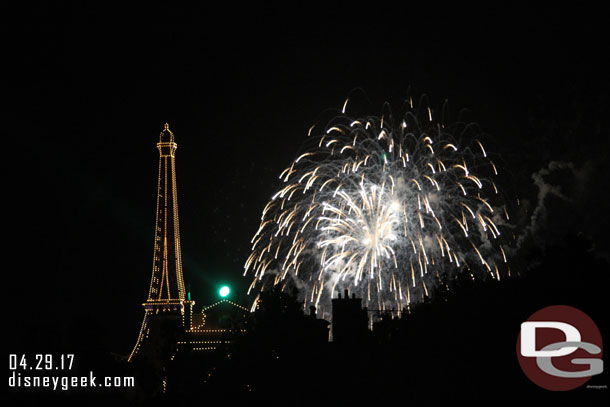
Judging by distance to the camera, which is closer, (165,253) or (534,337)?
(534,337)

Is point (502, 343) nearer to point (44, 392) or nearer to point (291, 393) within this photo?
point (291, 393)

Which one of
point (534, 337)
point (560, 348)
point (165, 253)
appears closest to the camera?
point (560, 348)

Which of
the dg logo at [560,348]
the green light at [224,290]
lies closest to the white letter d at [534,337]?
the dg logo at [560,348]

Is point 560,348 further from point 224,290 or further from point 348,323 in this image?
point 224,290

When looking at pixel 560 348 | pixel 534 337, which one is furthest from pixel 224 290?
pixel 560 348

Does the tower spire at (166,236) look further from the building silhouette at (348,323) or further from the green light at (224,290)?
the building silhouette at (348,323)

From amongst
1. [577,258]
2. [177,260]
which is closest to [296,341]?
[577,258]

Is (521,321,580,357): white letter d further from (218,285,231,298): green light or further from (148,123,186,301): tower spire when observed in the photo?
(148,123,186,301): tower spire

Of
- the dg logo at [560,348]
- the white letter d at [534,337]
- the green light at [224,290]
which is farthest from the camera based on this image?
the green light at [224,290]
